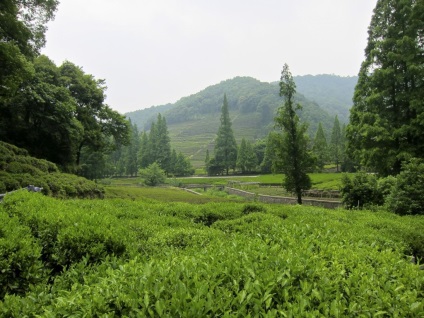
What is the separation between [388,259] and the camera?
→ 127 inches

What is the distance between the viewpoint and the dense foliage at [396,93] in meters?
17.3

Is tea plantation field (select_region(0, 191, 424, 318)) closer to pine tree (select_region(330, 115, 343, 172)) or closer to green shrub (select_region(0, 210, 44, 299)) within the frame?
green shrub (select_region(0, 210, 44, 299))

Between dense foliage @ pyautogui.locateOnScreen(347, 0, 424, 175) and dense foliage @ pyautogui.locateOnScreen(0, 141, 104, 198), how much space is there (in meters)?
18.3

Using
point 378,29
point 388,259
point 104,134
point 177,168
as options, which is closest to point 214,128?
point 177,168

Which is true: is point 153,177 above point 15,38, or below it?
below

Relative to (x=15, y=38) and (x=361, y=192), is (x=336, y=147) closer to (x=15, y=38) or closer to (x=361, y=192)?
(x=361, y=192)

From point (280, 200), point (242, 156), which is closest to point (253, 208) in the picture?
point (280, 200)

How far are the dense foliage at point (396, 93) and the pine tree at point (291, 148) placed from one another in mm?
4091

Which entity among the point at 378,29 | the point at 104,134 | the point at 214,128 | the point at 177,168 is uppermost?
the point at 214,128

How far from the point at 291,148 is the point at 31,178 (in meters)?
15.9

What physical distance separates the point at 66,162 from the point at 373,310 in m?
25.8

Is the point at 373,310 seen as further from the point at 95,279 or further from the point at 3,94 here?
the point at 3,94

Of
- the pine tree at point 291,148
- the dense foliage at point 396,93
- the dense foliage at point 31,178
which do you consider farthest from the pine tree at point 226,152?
the dense foliage at point 31,178

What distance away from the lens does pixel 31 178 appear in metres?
12.3
